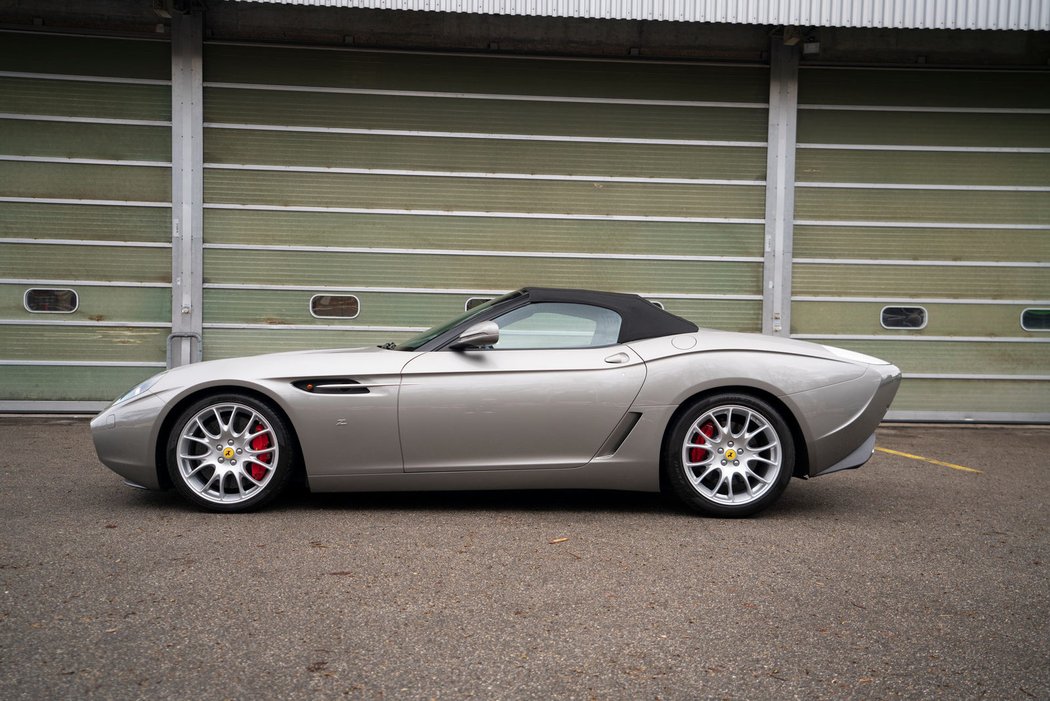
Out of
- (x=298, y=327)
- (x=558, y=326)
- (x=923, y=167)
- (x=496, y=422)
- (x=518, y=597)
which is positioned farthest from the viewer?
(x=923, y=167)

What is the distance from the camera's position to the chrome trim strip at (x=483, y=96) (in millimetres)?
9844

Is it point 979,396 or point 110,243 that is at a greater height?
point 110,243

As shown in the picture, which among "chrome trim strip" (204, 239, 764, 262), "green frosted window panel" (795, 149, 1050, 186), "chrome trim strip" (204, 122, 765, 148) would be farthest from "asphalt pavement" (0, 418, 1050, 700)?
"green frosted window panel" (795, 149, 1050, 186)

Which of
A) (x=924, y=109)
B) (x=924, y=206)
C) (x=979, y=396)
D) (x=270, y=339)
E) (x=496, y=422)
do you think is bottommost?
(x=979, y=396)

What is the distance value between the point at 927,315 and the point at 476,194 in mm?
4846

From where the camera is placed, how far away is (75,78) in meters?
9.67

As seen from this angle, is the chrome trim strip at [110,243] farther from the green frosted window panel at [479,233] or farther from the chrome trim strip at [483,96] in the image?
the chrome trim strip at [483,96]

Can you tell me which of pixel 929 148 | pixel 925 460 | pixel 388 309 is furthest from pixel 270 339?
pixel 929 148

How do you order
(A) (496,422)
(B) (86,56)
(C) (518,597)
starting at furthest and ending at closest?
(B) (86,56) → (A) (496,422) → (C) (518,597)

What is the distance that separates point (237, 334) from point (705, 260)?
4.83 m

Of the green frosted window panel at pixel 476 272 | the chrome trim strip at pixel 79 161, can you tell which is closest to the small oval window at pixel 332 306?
the green frosted window panel at pixel 476 272

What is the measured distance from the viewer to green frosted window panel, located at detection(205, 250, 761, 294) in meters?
9.87

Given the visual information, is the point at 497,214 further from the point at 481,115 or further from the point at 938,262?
the point at 938,262

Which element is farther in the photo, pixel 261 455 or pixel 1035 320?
pixel 1035 320
